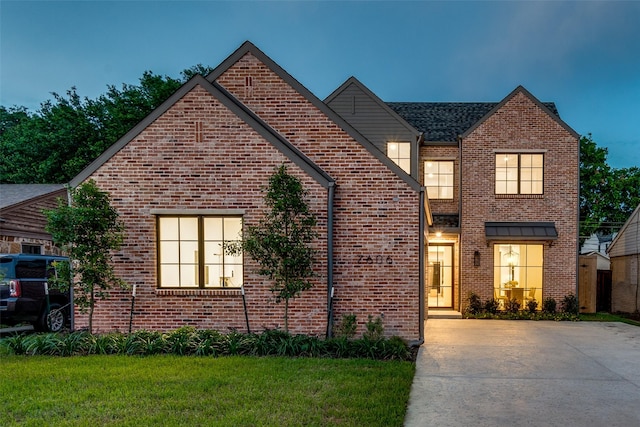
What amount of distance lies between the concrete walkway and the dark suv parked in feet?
27.6

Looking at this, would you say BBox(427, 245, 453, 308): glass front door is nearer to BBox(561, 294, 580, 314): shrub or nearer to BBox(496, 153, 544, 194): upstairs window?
BBox(496, 153, 544, 194): upstairs window

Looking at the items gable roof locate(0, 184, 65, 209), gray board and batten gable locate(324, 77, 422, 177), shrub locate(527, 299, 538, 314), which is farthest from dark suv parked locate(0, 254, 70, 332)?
shrub locate(527, 299, 538, 314)

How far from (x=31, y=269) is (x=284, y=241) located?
661cm

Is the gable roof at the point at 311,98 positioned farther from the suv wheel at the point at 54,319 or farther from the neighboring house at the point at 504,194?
the suv wheel at the point at 54,319

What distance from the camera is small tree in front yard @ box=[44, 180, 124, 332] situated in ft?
25.4

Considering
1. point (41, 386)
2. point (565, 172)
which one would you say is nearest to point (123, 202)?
point (41, 386)

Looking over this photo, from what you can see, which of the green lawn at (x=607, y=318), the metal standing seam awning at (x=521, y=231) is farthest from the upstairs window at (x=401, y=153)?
the green lawn at (x=607, y=318)

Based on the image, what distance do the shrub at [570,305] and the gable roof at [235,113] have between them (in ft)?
31.8

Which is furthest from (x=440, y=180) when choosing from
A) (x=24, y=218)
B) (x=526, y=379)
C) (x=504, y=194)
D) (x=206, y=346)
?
(x=24, y=218)

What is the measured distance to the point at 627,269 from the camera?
582 inches

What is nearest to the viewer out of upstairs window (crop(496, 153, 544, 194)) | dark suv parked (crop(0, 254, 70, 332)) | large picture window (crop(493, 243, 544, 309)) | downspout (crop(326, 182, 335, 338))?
downspout (crop(326, 182, 335, 338))

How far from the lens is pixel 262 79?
945 centimetres

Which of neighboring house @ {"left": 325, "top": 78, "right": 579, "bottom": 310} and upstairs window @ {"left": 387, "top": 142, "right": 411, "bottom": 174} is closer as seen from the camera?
neighboring house @ {"left": 325, "top": 78, "right": 579, "bottom": 310}

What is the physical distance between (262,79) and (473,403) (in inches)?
302
